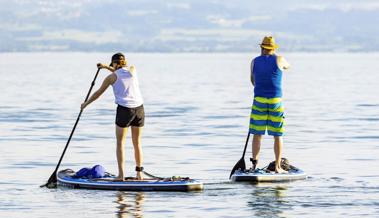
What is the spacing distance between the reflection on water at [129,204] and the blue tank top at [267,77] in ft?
9.68

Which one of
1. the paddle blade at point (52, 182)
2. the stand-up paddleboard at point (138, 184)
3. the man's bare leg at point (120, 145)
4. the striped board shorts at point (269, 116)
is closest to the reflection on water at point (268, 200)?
the stand-up paddleboard at point (138, 184)

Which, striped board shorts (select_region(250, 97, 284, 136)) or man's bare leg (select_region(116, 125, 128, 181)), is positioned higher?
striped board shorts (select_region(250, 97, 284, 136))

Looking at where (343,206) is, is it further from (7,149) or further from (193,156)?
(7,149)

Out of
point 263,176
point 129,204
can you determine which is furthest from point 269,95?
point 129,204

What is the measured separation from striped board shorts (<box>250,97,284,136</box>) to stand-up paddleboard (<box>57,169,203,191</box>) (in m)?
2.09

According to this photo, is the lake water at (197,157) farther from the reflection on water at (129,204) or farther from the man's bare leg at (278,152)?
the man's bare leg at (278,152)

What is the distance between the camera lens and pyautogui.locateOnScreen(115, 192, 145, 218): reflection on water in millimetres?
16688

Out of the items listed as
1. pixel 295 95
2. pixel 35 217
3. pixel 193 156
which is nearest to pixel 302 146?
pixel 193 156

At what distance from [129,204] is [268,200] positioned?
6.37 feet

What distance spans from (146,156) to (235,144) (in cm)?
365

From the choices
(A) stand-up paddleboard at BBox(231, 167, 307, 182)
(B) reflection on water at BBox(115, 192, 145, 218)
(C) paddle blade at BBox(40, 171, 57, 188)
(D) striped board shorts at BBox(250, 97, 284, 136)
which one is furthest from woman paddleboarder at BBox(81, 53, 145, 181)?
(D) striped board shorts at BBox(250, 97, 284, 136)

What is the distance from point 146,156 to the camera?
24.8m

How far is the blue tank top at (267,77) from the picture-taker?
805 inches

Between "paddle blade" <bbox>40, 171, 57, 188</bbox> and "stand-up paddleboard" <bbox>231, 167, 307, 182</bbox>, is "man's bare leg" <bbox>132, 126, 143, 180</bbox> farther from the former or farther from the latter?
"stand-up paddleboard" <bbox>231, 167, 307, 182</bbox>
